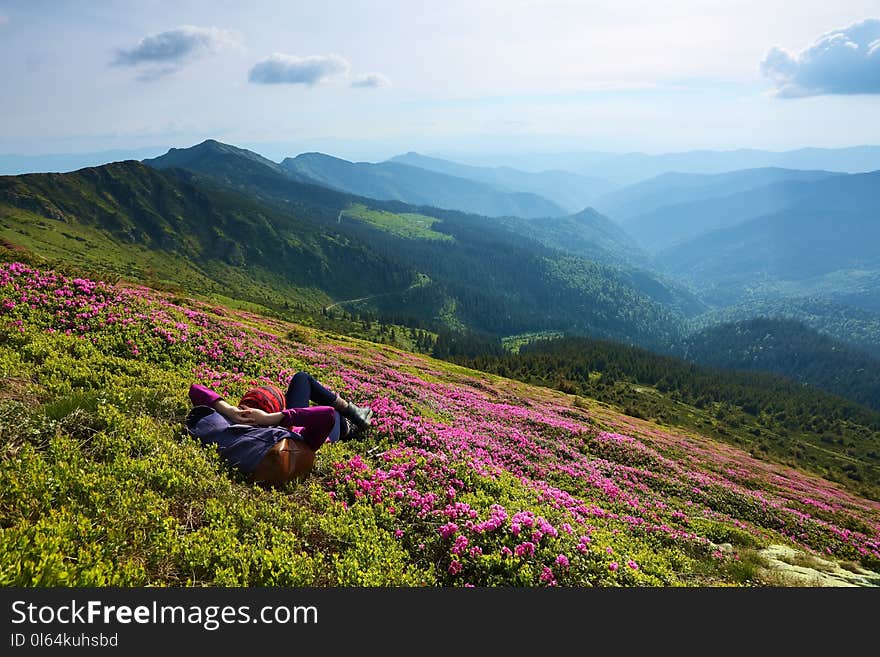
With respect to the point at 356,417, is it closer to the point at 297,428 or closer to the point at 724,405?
the point at 297,428

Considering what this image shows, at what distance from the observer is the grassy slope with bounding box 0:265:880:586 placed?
19.0 feet

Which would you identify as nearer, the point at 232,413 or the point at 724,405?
the point at 232,413

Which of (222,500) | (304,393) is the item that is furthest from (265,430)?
(304,393)

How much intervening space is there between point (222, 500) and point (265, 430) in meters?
1.67

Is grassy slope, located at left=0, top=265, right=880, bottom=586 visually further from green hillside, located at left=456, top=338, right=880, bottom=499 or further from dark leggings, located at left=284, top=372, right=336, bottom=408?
green hillside, located at left=456, top=338, right=880, bottom=499

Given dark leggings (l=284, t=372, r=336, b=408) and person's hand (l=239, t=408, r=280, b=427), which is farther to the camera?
dark leggings (l=284, t=372, r=336, b=408)

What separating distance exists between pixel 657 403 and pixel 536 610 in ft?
543

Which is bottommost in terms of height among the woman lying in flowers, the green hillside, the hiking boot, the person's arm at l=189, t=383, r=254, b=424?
the green hillside

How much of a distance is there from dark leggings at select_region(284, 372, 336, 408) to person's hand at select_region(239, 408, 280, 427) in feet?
5.95

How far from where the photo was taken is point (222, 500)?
23.9 feet

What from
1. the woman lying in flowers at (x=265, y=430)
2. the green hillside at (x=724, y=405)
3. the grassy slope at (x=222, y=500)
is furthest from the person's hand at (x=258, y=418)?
the green hillside at (x=724, y=405)

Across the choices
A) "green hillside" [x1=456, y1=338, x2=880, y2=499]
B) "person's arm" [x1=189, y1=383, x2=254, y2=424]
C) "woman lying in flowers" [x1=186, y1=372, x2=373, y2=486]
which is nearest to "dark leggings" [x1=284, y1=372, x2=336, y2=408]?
"woman lying in flowers" [x1=186, y1=372, x2=373, y2=486]

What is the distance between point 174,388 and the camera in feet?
36.8

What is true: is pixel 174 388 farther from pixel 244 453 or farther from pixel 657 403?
pixel 657 403
